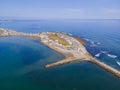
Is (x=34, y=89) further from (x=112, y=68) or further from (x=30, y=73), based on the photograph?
(x=112, y=68)

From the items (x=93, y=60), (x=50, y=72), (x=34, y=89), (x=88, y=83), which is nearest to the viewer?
(x=34, y=89)

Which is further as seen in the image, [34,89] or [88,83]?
[88,83]

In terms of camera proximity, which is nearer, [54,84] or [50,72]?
[54,84]

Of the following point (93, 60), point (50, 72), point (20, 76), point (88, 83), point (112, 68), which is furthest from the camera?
point (93, 60)

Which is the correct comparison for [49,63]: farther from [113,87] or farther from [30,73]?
[113,87]

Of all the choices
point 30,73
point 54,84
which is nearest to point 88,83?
point 54,84

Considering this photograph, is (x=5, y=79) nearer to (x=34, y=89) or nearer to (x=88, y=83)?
(x=34, y=89)

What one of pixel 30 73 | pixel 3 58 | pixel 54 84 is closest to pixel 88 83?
pixel 54 84

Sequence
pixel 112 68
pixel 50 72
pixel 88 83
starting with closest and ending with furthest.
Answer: pixel 88 83
pixel 50 72
pixel 112 68

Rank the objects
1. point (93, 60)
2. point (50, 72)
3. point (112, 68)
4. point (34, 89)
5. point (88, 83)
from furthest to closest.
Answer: point (93, 60), point (112, 68), point (50, 72), point (88, 83), point (34, 89)
